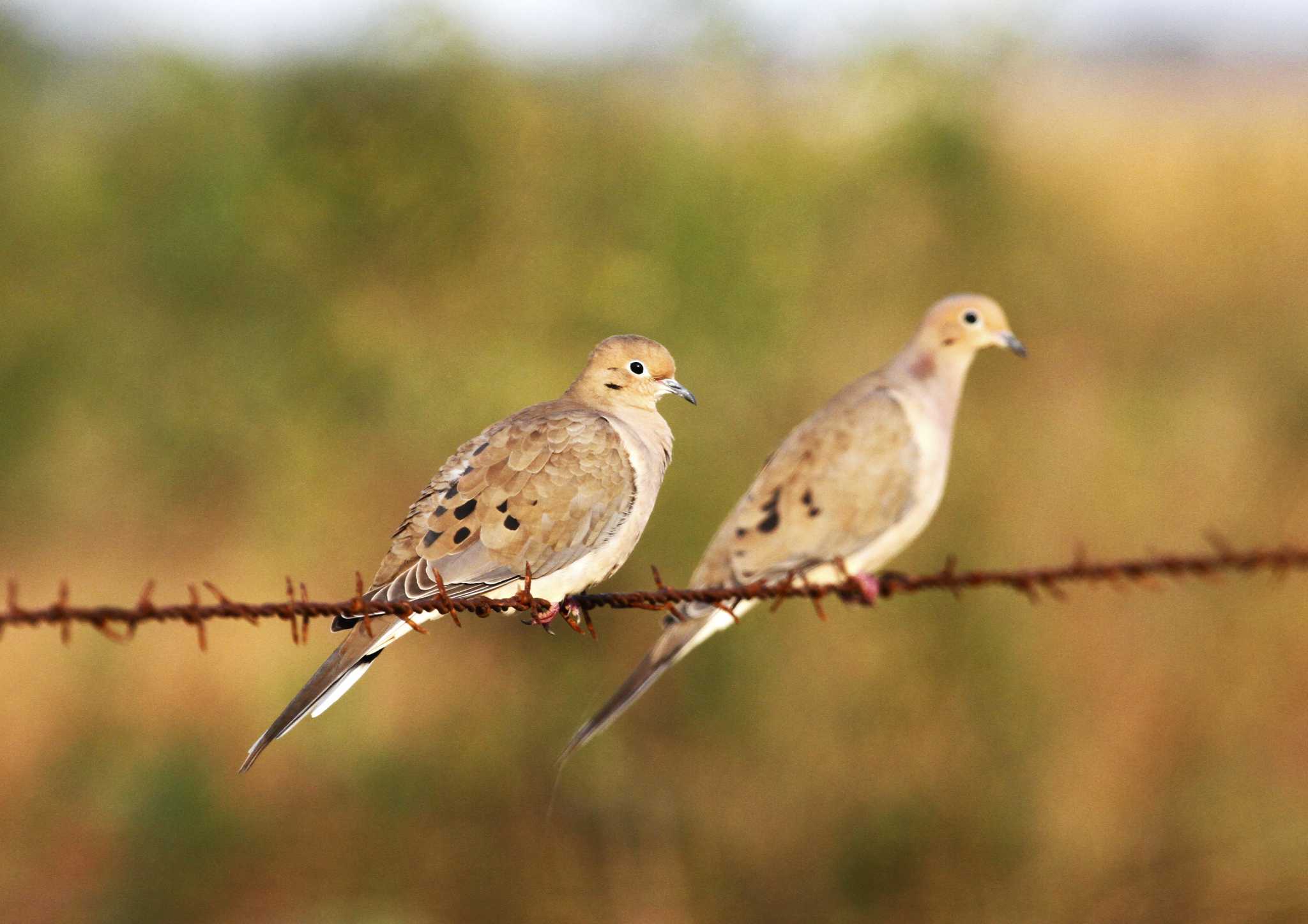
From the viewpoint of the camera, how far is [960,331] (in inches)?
151

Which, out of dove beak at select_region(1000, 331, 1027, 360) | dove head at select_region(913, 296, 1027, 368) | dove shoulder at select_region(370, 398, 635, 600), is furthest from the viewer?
dove head at select_region(913, 296, 1027, 368)

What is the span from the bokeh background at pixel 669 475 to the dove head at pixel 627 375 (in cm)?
366

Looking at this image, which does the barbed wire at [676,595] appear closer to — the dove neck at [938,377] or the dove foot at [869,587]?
the dove foot at [869,587]

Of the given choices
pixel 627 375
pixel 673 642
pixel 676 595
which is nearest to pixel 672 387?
pixel 627 375

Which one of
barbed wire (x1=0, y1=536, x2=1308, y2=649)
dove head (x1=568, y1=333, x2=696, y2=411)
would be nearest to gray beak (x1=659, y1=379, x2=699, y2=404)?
dove head (x1=568, y1=333, x2=696, y2=411)

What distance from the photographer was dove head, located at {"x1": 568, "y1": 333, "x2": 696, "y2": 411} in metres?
3.58

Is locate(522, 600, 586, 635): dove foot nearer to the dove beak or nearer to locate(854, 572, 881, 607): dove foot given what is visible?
locate(854, 572, 881, 607): dove foot

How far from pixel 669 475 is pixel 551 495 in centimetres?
439

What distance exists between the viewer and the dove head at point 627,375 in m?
3.58

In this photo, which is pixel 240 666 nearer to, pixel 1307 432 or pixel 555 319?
pixel 555 319

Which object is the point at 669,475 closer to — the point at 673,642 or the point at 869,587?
the point at 673,642

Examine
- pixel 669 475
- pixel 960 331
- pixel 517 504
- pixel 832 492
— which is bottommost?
pixel 517 504

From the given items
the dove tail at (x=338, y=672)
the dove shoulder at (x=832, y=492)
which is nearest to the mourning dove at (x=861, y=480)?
the dove shoulder at (x=832, y=492)

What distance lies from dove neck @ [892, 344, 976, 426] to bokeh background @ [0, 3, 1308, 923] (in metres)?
3.13
